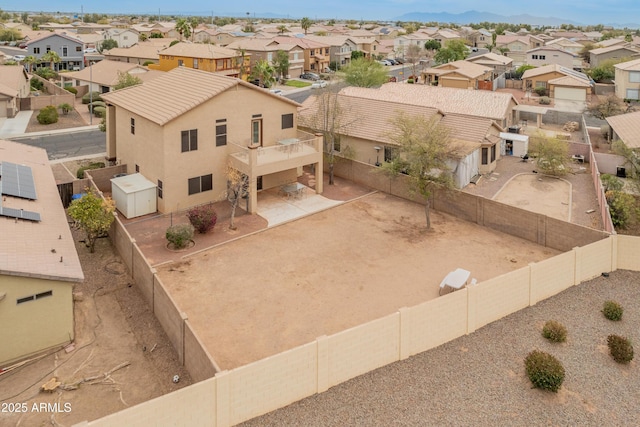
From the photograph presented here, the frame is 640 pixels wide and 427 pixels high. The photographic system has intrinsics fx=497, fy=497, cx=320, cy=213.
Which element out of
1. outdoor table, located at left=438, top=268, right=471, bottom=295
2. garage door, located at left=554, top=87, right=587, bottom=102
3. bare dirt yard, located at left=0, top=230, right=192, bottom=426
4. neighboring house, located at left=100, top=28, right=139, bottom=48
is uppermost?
neighboring house, located at left=100, top=28, right=139, bottom=48

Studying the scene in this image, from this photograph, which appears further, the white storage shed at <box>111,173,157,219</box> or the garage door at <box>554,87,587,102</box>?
the garage door at <box>554,87,587,102</box>

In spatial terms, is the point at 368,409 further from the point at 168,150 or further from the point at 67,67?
the point at 67,67

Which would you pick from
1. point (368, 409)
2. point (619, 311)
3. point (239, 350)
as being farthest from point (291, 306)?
point (619, 311)

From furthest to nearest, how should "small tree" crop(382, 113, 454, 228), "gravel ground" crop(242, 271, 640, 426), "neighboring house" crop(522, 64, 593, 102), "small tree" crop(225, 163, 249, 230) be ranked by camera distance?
"neighboring house" crop(522, 64, 593, 102), "small tree" crop(225, 163, 249, 230), "small tree" crop(382, 113, 454, 228), "gravel ground" crop(242, 271, 640, 426)

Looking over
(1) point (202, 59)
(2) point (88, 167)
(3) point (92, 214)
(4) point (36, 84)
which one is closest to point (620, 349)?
(3) point (92, 214)

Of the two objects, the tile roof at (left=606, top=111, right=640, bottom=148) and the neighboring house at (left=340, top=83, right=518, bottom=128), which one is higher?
the neighboring house at (left=340, top=83, right=518, bottom=128)

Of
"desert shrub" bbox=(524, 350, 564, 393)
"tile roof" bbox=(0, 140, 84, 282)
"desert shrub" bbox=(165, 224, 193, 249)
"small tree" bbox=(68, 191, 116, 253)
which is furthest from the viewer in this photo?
"desert shrub" bbox=(165, 224, 193, 249)

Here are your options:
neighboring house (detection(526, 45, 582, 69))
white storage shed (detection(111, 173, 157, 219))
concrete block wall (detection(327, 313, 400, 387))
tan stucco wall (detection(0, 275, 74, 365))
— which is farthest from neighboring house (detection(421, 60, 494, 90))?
tan stucco wall (detection(0, 275, 74, 365))

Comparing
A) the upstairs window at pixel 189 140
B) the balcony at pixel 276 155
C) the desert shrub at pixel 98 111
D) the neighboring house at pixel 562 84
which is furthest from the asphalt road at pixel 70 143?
the neighboring house at pixel 562 84

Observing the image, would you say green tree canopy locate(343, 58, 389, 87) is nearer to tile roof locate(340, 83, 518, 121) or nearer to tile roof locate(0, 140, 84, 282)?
tile roof locate(340, 83, 518, 121)
